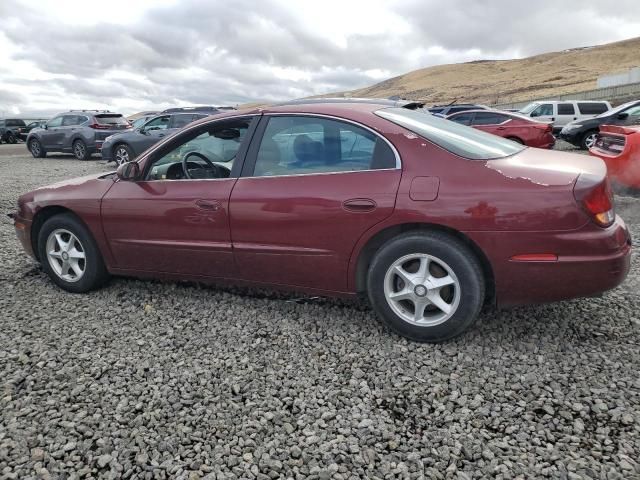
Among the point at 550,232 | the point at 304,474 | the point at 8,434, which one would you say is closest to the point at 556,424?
the point at 550,232

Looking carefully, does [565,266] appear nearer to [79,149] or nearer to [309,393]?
[309,393]

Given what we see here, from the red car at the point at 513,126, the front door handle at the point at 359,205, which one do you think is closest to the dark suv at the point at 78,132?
the red car at the point at 513,126

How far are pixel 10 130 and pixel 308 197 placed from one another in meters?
33.3

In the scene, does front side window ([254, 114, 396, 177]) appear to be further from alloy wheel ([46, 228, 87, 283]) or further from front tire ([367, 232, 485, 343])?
alloy wheel ([46, 228, 87, 283])

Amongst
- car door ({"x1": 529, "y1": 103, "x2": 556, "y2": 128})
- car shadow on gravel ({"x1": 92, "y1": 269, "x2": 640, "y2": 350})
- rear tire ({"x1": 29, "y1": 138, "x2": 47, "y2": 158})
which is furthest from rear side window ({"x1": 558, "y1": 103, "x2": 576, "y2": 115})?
rear tire ({"x1": 29, "y1": 138, "x2": 47, "y2": 158})

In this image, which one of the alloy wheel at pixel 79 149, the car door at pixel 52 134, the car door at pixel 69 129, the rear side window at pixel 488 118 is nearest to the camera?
the rear side window at pixel 488 118

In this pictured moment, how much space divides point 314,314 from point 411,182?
3.98 ft

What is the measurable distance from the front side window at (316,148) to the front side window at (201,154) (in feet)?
0.90

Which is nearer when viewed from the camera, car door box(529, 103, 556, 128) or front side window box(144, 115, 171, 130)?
front side window box(144, 115, 171, 130)

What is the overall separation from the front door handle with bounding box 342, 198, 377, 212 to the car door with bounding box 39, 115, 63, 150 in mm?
16952

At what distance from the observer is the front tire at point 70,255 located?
384cm

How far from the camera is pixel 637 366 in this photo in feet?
8.52

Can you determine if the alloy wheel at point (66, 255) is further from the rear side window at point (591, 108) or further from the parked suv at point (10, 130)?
the parked suv at point (10, 130)

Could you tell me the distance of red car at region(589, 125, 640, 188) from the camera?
256 inches
